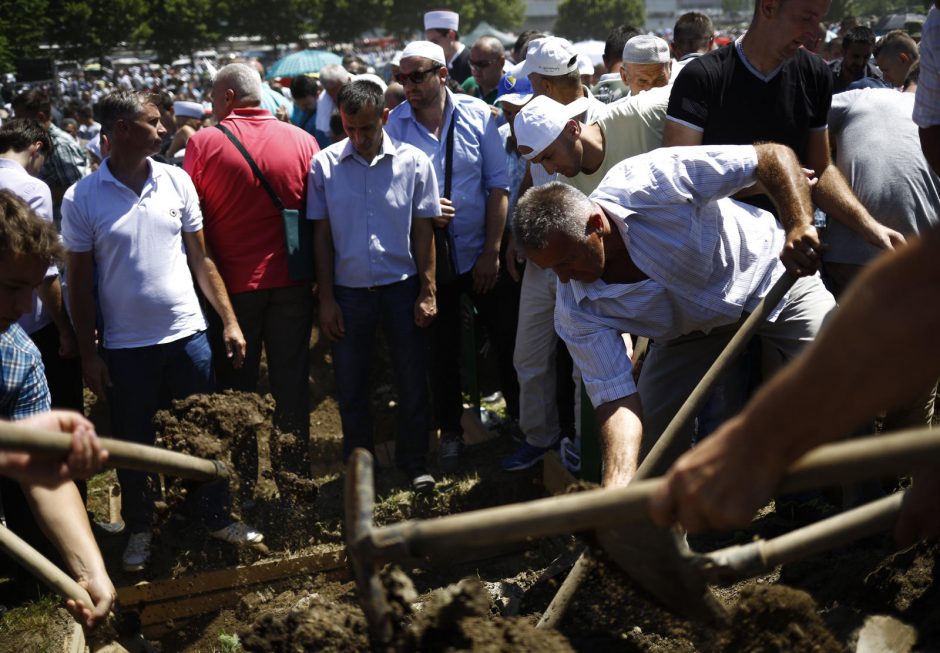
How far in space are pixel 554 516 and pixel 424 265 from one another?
346cm

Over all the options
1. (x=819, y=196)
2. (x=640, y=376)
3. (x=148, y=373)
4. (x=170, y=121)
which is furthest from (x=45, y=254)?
(x=170, y=121)

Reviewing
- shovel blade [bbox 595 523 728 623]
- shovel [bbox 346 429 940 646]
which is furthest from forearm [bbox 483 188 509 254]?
shovel [bbox 346 429 940 646]

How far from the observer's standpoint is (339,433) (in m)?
7.77

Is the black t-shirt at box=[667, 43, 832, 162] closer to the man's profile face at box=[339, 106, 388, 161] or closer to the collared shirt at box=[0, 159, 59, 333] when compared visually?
the man's profile face at box=[339, 106, 388, 161]

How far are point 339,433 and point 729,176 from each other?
454 cm

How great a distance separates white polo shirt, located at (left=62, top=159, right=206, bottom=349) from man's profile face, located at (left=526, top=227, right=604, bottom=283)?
2.21 meters

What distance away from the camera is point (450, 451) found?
6.29 meters

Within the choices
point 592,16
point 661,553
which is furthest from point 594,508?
point 592,16

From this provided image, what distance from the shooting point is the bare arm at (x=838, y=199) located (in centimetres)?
447

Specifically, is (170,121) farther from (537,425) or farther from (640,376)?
(640,376)

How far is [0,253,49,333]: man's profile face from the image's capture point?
3.42 meters

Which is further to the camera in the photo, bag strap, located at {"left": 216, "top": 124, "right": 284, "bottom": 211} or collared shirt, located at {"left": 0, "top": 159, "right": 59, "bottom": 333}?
bag strap, located at {"left": 216, "top": 124, "right": 284, "bottom": 211}

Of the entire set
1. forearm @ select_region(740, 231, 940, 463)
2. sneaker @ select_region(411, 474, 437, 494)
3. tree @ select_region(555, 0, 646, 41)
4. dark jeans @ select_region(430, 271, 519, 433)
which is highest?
forearm @ select_region(740, 231, 940, 463)

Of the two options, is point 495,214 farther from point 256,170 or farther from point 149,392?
point 149,392
